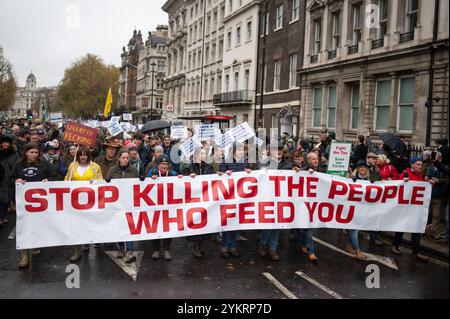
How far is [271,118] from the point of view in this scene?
3388 centimetres

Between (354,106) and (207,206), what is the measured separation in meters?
18.0

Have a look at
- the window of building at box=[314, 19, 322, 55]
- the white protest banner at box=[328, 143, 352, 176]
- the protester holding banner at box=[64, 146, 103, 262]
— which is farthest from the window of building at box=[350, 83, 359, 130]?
the protester holding banner at box=[64, 146, 103, 262]

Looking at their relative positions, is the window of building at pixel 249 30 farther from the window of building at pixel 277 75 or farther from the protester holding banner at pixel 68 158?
the protester holding banner at pixel 68 158

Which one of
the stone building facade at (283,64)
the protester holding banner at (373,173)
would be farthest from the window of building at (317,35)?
the protester holding banner at (373,173)

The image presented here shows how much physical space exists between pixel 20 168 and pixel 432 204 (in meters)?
8.16

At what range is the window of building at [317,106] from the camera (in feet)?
88.1

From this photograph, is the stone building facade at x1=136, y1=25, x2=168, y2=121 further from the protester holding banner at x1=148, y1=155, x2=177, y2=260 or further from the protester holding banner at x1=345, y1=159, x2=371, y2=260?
the protester holding banner at x1=345, y1=159, x2=371, y2=260

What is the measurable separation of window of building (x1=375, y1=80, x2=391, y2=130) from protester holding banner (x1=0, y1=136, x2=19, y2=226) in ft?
53.6

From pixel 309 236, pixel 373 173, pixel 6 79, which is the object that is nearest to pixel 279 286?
pixel 309 236
